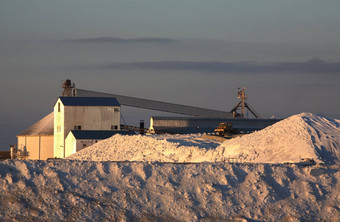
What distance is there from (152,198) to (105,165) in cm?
257

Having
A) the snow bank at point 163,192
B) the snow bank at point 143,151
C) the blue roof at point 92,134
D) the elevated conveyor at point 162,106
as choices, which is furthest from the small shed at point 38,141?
the snow bank at point 163,192

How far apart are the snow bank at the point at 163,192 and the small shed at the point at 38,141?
4291 cm

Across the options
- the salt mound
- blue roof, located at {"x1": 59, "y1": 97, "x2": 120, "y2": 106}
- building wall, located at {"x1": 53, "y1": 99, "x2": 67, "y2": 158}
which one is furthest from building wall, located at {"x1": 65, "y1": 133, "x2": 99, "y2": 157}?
the salt mound

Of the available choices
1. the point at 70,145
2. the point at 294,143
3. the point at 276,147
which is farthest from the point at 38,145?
the point at 294,143

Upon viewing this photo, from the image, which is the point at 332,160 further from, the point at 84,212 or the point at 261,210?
the point at 84,212

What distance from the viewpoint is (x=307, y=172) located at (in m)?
23.3

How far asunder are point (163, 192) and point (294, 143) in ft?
31.5

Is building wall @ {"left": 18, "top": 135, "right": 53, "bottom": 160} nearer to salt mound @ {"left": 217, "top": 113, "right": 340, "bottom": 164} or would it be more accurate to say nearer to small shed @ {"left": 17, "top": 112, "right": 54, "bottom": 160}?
small shed @ {"left": 17, "top": 112, "right": 54, "bottom": 160}

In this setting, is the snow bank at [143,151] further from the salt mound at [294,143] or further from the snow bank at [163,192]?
the snow bank at [163,192]

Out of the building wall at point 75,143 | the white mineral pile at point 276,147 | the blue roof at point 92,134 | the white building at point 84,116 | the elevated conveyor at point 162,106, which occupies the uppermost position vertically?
the elevated conveyor at point 162,106

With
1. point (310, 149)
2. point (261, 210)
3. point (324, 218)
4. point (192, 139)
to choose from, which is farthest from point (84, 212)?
point (192, 139)

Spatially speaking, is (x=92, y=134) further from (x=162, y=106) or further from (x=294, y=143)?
(x=294, y=143)

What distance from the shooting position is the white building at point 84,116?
194 feet

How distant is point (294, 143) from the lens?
28688 millimetres
